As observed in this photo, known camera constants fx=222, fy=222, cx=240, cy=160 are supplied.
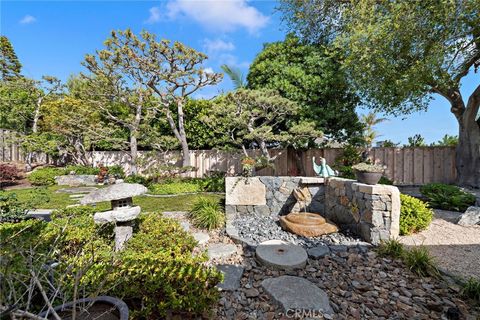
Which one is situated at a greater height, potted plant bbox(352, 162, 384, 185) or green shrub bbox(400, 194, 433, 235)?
potted plant bbox(352, 162, 384, 185)

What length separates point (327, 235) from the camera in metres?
4.19

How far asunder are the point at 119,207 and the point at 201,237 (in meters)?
1.54

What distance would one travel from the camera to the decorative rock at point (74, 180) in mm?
9773

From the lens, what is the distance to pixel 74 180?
9844mm

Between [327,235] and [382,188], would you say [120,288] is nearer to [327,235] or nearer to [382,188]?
[327,235]

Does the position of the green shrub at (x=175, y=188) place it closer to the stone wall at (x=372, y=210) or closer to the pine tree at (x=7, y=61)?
the stone wall at (x=372, y=210)

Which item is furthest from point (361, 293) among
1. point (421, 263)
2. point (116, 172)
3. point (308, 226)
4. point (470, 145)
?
point (116, 172)

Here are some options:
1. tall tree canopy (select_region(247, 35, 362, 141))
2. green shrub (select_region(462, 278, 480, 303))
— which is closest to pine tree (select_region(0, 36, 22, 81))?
tall tree canopy (select_region(247, 35, 362, 141))

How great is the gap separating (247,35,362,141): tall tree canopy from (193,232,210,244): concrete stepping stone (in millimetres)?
5802

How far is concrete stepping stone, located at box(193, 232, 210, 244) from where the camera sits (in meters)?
4.00

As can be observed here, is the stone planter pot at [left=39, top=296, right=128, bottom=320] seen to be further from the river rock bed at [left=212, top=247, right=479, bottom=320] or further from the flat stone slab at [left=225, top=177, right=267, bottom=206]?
the flat stone slab at [left=225, top=177, right=267, bottom=206]

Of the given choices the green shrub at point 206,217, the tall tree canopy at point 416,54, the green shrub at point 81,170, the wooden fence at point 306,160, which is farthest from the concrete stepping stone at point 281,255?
the green shrub at point 81,170

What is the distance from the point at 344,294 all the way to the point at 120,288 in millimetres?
2532

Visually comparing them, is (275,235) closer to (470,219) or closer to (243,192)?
(243,192)
